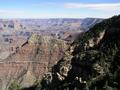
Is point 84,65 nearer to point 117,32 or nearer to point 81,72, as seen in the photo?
point 81,72

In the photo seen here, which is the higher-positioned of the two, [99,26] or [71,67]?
[99,26]

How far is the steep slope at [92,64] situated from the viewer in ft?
285

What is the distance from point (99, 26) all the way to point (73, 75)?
21.6 m

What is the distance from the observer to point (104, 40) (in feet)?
338

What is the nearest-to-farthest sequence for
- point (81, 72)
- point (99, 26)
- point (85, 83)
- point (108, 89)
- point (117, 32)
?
point (108, 89) → point (85, 83) → point (81, 72) → point (117, 32) → point (99, 26)

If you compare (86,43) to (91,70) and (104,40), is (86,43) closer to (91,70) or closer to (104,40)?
(104,40)

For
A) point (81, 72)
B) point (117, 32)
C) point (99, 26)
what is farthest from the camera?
point (99, 26)

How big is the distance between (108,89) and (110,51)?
15.4 meters

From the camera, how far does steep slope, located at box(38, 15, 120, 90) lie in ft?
285

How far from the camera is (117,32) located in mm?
100438

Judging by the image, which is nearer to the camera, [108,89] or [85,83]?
[108,89]

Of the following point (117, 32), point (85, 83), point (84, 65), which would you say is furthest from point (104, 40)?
point (85, 83)

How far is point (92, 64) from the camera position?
92.6 m

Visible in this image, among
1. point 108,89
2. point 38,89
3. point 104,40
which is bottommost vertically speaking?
point 38,89
